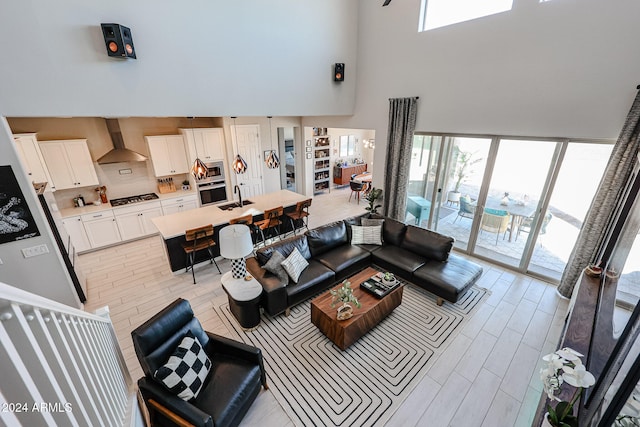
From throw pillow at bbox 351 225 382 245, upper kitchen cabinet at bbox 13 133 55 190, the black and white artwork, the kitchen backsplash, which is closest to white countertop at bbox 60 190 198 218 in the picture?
the kitchen backsplash

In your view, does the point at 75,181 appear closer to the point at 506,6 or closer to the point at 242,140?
the point at 242,140

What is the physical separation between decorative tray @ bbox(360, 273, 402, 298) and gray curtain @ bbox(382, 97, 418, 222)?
2.82 meters

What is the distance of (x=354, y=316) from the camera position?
322 cm

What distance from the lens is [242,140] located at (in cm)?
717

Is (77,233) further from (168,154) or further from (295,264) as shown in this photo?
(295,264)

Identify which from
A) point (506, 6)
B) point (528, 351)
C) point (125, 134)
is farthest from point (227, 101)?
point (528, 351)

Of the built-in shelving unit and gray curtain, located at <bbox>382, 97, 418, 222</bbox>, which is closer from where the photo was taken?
gray curtain, located at <bbox>382, 97, 418, 222</bbox>

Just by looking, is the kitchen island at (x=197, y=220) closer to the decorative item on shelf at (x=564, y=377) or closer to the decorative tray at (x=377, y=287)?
the decorative tray at (x=377, y=287)

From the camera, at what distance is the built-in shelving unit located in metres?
9.54

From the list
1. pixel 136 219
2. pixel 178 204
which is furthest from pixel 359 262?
pixel 136 219

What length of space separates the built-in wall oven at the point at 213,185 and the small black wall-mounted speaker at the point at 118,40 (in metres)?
3.65

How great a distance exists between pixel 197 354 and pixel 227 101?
3.72 m

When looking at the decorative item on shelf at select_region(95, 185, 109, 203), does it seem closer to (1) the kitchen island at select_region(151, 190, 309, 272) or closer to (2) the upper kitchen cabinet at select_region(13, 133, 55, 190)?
(2) the upper kitchen cabinet at select_region(13, 133, 55, 190)

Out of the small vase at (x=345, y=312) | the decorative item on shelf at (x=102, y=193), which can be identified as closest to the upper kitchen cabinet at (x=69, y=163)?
the decorative item on shelf at (x=102, y=193)
